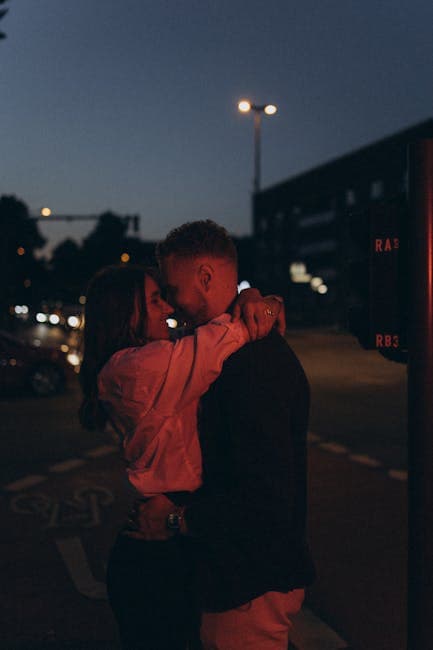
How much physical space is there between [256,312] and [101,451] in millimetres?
7621

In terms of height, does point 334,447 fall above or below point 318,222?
below

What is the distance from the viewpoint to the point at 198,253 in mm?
2438

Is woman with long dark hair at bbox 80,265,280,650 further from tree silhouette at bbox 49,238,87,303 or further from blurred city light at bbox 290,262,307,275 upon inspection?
tree silhouette at bbox 49,238,87,303

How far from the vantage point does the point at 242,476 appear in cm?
223

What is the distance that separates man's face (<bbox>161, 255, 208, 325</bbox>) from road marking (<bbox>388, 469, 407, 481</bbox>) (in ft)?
20.0

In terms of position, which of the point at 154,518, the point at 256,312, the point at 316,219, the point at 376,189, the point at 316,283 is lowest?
the point at 154,518

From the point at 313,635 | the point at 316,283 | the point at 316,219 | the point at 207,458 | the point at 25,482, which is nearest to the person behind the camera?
the point at 207,458

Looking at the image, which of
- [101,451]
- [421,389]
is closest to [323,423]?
[101,451]

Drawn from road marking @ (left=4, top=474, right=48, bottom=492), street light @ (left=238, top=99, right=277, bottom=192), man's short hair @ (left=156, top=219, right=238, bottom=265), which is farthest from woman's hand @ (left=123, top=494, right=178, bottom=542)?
street light @ (left=238, top=99, right=277, bottom=192)

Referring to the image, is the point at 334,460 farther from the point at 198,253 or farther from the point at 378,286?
the point at 198,253

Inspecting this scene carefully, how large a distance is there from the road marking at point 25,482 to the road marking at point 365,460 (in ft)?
11.2

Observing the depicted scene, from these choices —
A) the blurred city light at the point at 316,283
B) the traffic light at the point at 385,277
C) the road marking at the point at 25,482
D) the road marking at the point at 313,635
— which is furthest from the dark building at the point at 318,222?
the traffic light at the point at 385,277

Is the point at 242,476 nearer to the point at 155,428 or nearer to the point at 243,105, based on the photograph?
the point at 155,428

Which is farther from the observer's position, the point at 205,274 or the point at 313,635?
the point at 313,635
